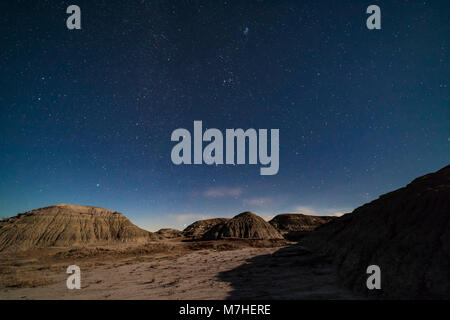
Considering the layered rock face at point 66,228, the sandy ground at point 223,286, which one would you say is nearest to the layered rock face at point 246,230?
the layered rock face at point 66,228

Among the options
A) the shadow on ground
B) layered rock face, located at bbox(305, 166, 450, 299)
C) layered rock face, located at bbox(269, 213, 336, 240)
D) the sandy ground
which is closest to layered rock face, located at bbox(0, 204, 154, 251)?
the sandy ground

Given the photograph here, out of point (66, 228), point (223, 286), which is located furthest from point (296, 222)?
point (223, 286)

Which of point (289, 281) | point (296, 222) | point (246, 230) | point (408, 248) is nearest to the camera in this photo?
point (408, 248)

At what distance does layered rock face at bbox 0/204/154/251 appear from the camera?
4297cm

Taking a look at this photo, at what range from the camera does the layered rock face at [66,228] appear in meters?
43.0

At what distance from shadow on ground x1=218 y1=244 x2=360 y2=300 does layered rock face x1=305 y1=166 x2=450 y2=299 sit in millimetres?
622

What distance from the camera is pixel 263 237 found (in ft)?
144

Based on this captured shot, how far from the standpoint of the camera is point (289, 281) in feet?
25.2

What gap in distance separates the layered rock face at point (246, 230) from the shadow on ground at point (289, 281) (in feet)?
118

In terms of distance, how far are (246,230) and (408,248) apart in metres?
43.1

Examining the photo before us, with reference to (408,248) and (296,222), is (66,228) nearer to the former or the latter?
(408,248)
